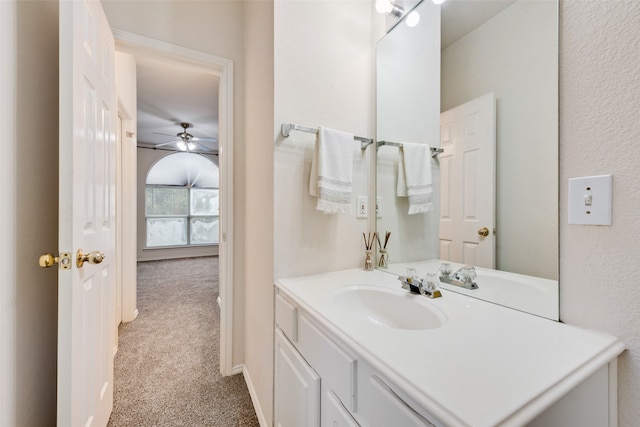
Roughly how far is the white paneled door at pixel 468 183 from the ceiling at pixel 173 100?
167 centimetres

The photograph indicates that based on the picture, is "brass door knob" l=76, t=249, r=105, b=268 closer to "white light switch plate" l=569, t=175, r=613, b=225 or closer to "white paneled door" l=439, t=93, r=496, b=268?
"white paneled door" l=439, t=93, r=496, b=268

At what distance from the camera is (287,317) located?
108cm

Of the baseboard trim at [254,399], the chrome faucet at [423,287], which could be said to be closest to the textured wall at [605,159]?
the chrome faucet at [423,287]

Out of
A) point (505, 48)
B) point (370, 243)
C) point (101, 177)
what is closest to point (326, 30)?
point (505, 48)

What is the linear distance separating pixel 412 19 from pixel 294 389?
1812mm

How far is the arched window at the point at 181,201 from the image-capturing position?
5840 millimetres

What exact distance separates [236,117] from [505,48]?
5.00 feet

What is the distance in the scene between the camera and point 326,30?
1402 millimetres

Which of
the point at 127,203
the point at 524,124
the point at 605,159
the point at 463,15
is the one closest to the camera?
the point at 605,159

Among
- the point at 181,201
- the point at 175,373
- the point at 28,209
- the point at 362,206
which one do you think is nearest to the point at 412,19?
the point at 362,206

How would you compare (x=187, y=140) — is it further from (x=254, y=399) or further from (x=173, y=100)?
(x=254, y=399)

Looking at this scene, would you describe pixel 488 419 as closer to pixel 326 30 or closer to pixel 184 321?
pixel 326 30

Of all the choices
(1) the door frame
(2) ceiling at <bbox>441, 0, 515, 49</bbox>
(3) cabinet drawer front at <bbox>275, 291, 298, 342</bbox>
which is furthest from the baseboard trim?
(2) ceiling at <bbox>441, 0, 515, 49</bbox>

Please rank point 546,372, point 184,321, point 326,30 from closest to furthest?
1. point 546,372
2. point 326,30
3. point 184,321
